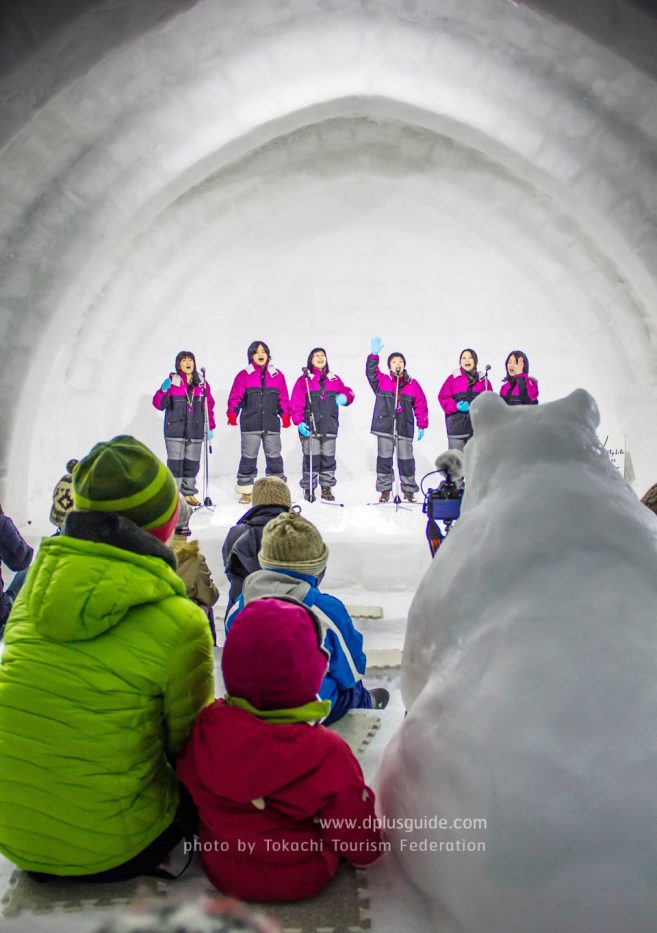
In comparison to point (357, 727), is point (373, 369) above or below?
above

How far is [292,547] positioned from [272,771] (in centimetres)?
112

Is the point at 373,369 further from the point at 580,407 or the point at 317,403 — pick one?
the point at 580,407

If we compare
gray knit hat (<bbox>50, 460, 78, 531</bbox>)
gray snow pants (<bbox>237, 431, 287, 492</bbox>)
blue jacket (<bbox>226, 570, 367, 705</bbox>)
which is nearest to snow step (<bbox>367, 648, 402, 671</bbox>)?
blue jacket (<bbox>226, 570, 367, 705</bbox>)

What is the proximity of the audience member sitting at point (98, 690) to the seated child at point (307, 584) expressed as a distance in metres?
0.86

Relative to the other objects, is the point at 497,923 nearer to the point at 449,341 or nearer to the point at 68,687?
the point at 68,687

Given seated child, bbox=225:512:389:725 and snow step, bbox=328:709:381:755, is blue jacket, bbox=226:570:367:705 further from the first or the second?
snow step, bbox=328:709:381:755

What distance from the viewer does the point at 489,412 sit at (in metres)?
2.07

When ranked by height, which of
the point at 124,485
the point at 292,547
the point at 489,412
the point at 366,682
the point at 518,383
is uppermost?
the point at 518,383

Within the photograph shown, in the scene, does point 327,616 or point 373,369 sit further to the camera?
point 373,369

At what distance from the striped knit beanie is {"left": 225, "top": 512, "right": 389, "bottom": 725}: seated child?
0.85 metres

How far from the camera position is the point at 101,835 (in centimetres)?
164

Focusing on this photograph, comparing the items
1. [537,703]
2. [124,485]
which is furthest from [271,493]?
[537,703]

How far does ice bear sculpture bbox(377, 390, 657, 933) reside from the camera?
4.25ft

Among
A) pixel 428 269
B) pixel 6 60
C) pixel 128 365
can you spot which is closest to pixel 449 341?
pixel 428 269
